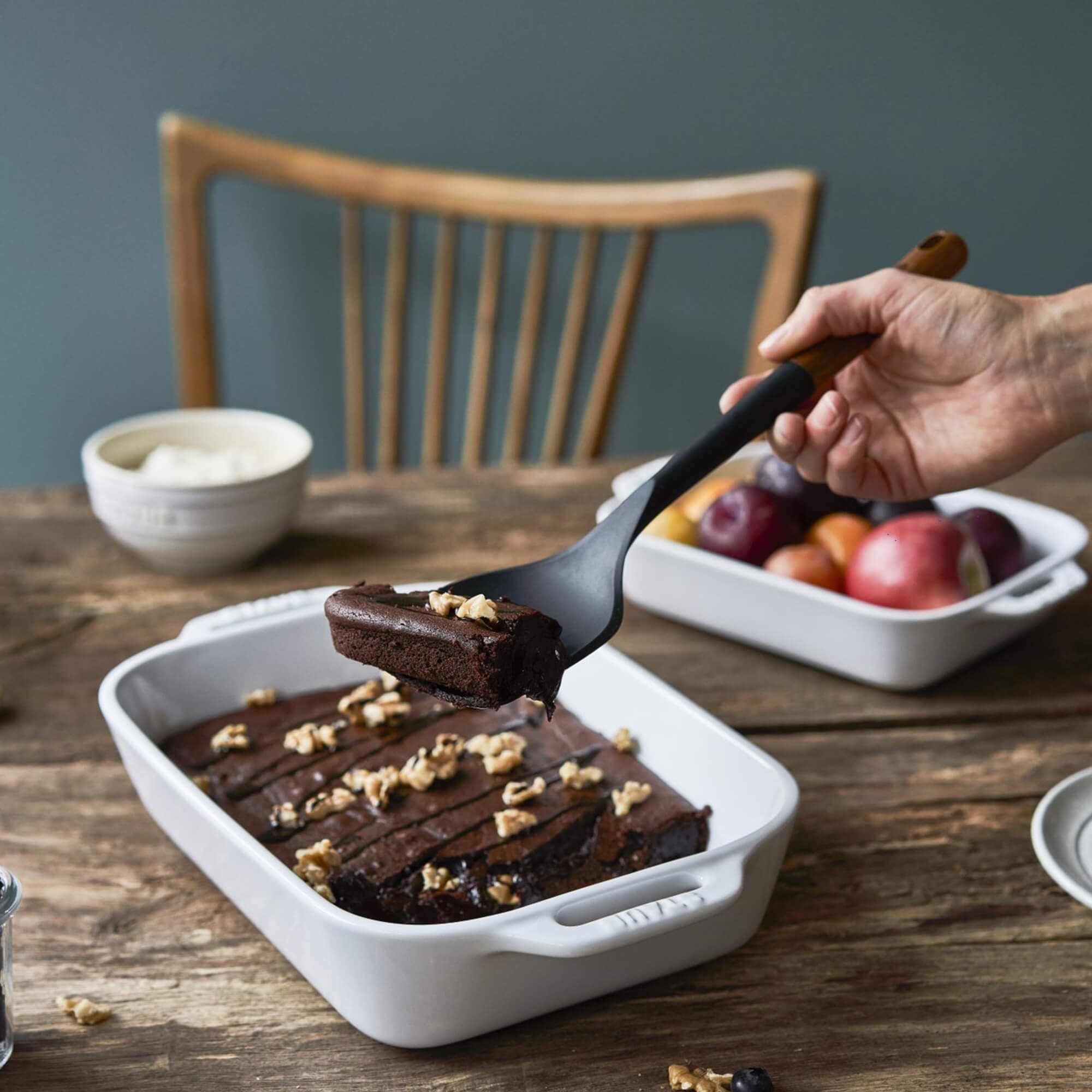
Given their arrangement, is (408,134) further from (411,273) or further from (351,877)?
(351,877)

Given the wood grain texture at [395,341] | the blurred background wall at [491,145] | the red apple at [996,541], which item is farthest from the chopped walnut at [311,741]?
the blurred background wall at [491,145]

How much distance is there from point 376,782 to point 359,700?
14 centimetres

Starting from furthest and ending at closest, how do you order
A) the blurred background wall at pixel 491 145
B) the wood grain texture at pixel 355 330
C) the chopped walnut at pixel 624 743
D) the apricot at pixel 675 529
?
the blurred background wall at pixel 491 145 → the wood grain texture at pixel 355 330 → the apricot at pixel 675 529 → the chopped walnut at pixel 624 743

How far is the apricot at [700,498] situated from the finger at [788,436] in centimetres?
25

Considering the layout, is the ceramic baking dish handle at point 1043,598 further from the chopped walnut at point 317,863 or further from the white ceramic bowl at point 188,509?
the white ceramic bowl at point 188,509

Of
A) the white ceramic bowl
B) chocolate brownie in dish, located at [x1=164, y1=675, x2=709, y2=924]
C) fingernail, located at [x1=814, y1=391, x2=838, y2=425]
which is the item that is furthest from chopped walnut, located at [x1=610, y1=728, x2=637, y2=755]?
the white ceramic bowl

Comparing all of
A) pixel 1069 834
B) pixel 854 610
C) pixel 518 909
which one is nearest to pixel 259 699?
pixel 518 909

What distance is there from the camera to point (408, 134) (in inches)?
101

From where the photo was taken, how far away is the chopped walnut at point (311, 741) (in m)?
1.03

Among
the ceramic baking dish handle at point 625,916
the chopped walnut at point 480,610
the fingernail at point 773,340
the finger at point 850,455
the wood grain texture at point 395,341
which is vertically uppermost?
the fingernail at point 773,340

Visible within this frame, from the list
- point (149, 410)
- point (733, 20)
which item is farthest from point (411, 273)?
point (733, 20)

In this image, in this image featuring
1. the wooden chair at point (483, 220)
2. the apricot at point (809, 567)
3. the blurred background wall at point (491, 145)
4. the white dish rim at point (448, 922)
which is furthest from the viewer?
the blurred background wall at point (491, 145)

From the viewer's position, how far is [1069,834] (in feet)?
3.25

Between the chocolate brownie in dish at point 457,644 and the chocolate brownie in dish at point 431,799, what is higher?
the chocolate brownie in dish at point 457,644
